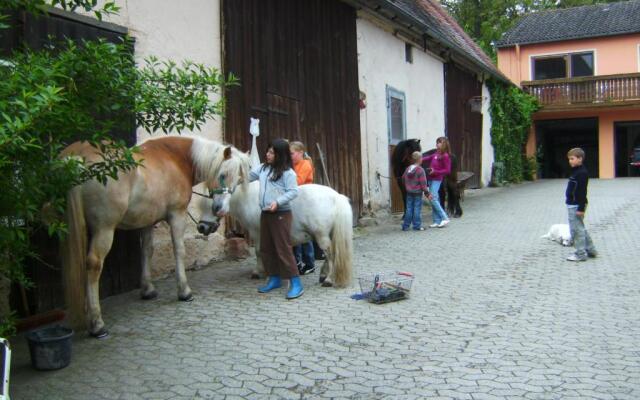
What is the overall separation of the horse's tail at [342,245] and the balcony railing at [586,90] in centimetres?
2351

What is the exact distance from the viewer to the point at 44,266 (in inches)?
222

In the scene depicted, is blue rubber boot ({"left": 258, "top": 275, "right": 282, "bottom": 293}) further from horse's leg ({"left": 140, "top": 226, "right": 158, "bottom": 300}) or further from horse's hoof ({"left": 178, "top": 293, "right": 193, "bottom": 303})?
horse's leg ({"left": 140, "top": 226, "right": 158, "bottom": 300})

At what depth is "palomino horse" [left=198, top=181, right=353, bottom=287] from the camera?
6.52 meters

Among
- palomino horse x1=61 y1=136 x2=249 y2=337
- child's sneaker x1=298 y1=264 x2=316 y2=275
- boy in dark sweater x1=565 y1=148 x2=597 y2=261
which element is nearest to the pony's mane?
palomino horse x1=61 y1=136 x2=249 y2=337

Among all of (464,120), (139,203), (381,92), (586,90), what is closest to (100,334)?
(139,203)

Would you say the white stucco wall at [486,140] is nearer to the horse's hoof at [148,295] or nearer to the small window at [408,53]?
the small window at [408,53]

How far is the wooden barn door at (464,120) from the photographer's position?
18641 millimetres

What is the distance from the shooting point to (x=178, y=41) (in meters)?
7.47

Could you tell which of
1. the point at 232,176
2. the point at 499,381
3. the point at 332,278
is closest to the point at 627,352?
the point at 499,381

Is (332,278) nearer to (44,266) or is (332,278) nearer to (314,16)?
(44,266)

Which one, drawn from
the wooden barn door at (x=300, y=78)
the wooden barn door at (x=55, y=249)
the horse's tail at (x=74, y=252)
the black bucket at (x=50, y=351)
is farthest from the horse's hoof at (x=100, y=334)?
the wooden barn door at (x=300, y=78)

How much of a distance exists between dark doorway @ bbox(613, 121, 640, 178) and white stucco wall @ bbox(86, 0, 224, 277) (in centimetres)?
2492

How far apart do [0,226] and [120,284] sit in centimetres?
340

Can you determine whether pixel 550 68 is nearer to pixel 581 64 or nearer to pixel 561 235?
pixel 581 64
